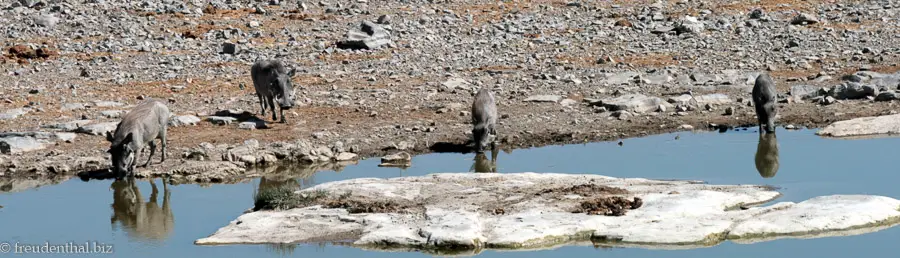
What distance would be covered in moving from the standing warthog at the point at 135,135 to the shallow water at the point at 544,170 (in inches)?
13.9

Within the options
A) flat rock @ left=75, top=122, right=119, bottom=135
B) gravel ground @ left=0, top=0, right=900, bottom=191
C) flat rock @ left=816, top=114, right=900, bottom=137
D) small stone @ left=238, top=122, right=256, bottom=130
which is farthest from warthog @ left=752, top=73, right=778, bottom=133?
flat rock @ left=75, top=122, right=119, bottom=135

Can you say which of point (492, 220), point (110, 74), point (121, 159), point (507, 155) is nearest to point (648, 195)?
point (492, 220)

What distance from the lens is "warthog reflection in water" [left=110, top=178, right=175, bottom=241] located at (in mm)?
17625

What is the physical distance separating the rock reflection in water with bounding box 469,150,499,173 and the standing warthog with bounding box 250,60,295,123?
4.11m

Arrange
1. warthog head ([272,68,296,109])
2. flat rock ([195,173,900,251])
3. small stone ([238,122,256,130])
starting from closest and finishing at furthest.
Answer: flat rock ([195,173,900,251]) < small stone ([238,122,256,130]) < warthog head ([272,68,296,109])

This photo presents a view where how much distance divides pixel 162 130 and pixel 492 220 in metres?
7.28

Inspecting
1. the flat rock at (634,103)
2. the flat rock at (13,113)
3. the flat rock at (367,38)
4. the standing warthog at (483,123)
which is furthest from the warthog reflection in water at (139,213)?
the flat rock at (367,38)

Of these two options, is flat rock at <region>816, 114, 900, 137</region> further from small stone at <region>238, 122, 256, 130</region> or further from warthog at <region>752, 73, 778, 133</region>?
small stone at <region>238, 122, 256, 130</region>

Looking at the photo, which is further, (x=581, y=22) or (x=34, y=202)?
(x=581, y=22)

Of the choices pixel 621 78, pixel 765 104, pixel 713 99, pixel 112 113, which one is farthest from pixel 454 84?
pixel 765 104

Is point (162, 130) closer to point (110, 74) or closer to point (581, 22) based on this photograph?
point (110, 74)

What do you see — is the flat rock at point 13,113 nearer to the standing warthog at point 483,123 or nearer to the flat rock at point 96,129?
the flat rock at point 96,129

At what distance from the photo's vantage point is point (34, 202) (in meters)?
19.5

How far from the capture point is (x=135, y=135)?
20562 millimetres
